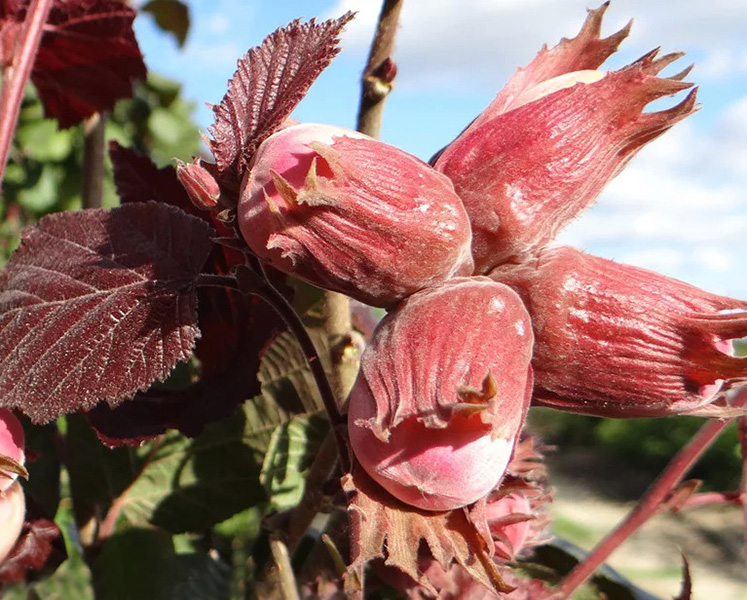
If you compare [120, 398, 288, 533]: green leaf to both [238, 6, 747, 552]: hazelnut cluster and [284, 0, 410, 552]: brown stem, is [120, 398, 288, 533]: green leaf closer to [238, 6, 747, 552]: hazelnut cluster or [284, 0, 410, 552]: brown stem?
[284, 0, 410, 552]: brown stem

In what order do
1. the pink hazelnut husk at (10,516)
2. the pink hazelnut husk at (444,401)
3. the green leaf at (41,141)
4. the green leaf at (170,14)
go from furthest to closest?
the green leaf at (41,141) < the green leaf at (170,14) < the pink hazelnut husk at (10,516) < the pink hazelnut husk at (444,401)

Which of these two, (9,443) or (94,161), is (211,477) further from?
(94,161)

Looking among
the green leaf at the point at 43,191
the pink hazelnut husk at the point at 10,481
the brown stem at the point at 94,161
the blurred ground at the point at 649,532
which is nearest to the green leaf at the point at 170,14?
the brown stem at the point at 94,161

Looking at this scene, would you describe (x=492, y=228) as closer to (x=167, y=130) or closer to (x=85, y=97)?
(x=85, y=97)

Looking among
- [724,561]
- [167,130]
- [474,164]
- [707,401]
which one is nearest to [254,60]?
[474,164]

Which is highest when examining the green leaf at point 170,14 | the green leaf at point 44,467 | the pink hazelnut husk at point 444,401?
the green leaf at point 170,14

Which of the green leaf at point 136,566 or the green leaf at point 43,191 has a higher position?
the green leaf at point 136,566

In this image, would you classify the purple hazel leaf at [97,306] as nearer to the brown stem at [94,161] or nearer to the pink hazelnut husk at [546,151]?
the pink hazelnut husk at [546,151]
